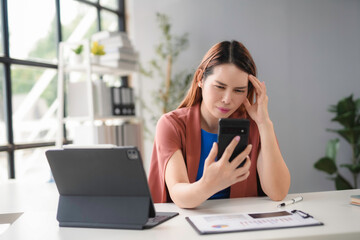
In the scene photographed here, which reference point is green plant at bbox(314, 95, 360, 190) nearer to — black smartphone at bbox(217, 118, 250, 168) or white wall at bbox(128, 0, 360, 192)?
white wall at bbox(128, 0, 360, 192)

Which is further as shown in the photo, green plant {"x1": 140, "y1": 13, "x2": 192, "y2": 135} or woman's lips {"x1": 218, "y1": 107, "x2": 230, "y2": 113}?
green plant {"x1": 140, "y1": 13, "x2": 192, "y2": 135}

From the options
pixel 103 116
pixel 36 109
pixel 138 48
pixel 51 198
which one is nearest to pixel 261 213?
pixel 51 198

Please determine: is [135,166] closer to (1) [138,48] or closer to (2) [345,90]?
(1) [138,48]

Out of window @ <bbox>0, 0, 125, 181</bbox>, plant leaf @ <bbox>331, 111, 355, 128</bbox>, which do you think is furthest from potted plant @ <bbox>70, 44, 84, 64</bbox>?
plant leaf @ <bbox>331, 111, 355, 128</bbox>

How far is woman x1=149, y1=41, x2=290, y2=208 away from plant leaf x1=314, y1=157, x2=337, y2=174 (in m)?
2.45

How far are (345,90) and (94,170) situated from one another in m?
3.84

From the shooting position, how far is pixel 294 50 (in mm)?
4309

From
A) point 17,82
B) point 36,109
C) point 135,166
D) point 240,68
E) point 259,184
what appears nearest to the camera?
point 135,166

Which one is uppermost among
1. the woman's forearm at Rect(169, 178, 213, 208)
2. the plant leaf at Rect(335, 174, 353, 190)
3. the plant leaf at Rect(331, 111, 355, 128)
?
the plant leaf at Rect(331, 111, 355, 128)

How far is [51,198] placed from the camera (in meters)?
1.61

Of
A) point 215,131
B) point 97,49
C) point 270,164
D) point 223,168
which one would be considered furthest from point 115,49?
point 223,168

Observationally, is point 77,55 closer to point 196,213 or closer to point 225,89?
point 225,89

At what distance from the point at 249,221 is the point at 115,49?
270 centimetres

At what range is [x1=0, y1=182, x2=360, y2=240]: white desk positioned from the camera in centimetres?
98
